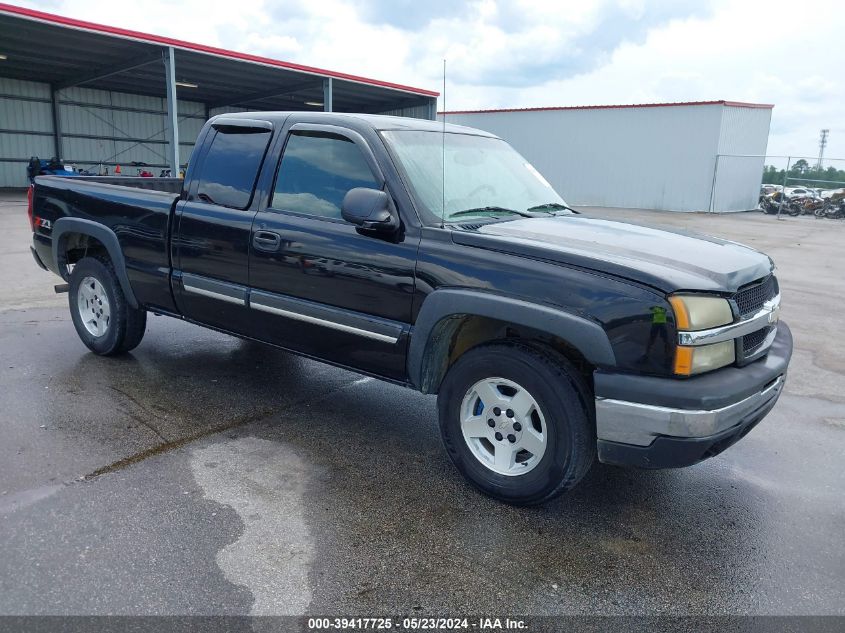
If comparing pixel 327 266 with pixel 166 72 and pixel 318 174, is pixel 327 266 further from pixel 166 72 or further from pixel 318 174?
pixel 166 72

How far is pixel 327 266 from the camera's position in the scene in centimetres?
389

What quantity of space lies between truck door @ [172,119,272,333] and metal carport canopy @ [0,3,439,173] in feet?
51.5

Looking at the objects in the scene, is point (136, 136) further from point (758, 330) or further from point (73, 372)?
point (758, 330)

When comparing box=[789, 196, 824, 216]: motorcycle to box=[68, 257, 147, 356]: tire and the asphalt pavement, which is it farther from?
box=[68, 257, 147, 356]: tire

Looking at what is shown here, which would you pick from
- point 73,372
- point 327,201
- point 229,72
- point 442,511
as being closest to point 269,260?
point 327,201

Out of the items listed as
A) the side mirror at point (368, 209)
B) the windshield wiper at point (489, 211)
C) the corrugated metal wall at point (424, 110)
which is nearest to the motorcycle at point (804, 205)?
the corrugated metal wall at point (424, 110)

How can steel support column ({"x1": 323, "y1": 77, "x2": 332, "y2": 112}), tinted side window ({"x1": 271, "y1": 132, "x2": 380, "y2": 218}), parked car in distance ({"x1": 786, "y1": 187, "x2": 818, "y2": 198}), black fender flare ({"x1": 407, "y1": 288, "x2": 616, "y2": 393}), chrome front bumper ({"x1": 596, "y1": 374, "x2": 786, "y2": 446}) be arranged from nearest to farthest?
chrome front bumper ({"x1": 596, "y1": 374, "x2": 786, "y2": 446})
black fender flare ({"x1": 407, "y1": 288, "x2": 616, "y2": 393})
tinted side window ({"x1": 271, "y1": 132, "x2": 380, "y2": 218})
steel support column ({"x1": 323, "y1": 77, "x2": 332, "y2": 112})
parked car in distance ({"x1": 786, "y1": 187, "x2": 818, "y2": 198})

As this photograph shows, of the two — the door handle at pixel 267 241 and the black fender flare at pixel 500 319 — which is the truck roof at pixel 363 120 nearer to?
the door handle at pixel 267 241

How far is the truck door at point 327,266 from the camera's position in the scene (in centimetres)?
368

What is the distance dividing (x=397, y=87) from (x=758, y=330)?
2543cm

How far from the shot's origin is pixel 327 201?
13.2 feet

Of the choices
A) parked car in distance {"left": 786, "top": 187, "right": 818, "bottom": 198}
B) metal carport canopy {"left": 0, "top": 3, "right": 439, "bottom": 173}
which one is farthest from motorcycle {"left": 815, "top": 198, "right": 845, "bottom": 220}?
metal carport canopy {"left": 0, "top": 3, "right": 439, "bottom": 173}

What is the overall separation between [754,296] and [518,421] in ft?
4.30

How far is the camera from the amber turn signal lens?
288cm
